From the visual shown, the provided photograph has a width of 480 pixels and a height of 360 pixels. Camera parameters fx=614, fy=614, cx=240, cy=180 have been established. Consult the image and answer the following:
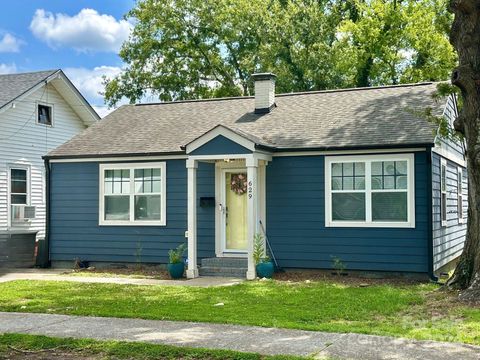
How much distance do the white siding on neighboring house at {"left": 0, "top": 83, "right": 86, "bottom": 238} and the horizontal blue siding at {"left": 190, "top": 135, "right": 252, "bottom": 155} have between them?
28.4ft

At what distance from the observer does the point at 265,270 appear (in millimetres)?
12484

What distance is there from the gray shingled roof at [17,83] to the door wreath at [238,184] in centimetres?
843

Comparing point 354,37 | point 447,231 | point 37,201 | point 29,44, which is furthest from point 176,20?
point 447,231

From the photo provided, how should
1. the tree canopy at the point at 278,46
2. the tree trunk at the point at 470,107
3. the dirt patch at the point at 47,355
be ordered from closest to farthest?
the dirt patch at the point at 47,355 → the tree trunk at the point at 470,107 → the tree canopy at the point at 278,46

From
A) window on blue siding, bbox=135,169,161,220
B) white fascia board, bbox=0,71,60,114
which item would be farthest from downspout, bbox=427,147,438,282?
white fascia board, bbox=0,71,60,114

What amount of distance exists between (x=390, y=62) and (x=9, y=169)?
1796cm

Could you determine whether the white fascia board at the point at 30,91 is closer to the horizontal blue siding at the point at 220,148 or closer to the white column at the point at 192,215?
the white column at the point at 192,215

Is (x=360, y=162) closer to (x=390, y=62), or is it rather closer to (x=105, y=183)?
(x=105, y=183)

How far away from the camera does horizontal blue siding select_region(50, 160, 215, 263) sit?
1409cm

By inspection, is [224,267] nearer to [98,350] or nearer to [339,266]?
[339,266]

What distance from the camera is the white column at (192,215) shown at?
42.9 feet

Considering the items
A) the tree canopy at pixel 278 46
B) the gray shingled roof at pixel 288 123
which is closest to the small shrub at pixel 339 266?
the gray shingled roof at pixel 288 123

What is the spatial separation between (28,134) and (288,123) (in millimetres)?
9632

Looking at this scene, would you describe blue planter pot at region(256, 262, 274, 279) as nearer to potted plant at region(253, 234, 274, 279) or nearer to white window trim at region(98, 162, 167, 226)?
potted plant at region(253, 234, 274, 279)
